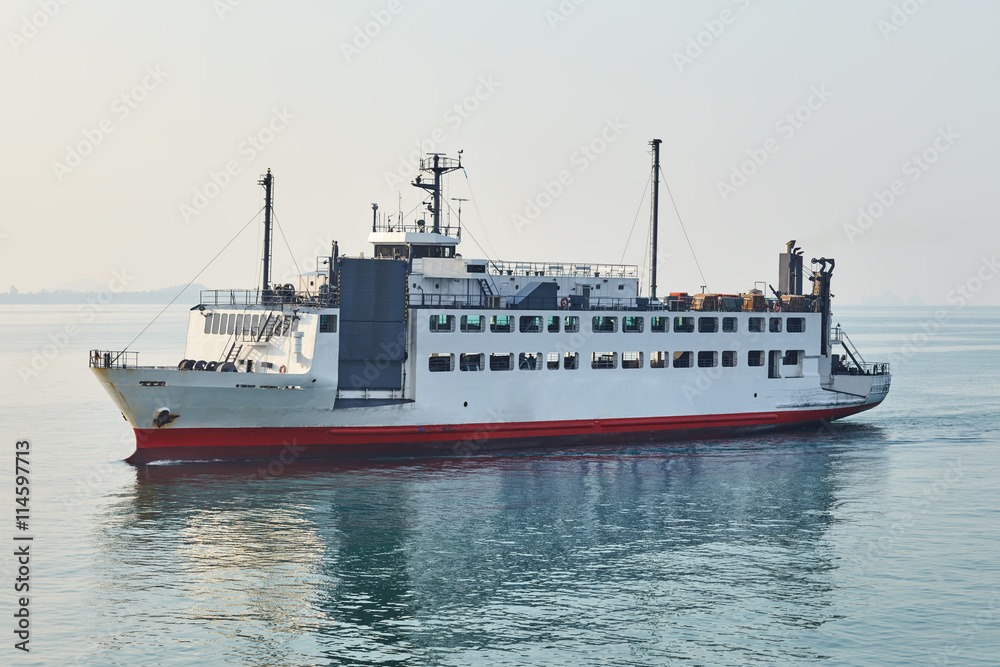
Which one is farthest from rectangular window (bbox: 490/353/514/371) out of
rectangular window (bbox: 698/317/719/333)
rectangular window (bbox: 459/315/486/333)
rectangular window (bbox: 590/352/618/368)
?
rectangular window (bbox: 698/317/719/333)

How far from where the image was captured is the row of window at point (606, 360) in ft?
141

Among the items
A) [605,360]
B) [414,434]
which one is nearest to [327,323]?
[414,434]

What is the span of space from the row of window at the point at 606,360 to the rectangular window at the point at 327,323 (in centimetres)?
448

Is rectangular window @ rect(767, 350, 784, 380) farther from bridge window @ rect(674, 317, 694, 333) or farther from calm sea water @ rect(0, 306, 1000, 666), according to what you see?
calm sea water @ rect(0, 306, 1000, 666)

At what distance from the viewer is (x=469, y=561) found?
27.4 metres

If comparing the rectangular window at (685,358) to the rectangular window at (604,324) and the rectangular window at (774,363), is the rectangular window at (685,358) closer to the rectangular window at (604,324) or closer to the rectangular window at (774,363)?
the rectangular window at (604,324)

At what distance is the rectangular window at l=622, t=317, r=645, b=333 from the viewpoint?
154ft

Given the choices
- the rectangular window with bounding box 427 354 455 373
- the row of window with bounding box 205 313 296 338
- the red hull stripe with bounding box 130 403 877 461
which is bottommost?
the red hull stripe with bounding box 130 403 877 461

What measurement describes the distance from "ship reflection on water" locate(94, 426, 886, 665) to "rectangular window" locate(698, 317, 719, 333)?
10.1 m

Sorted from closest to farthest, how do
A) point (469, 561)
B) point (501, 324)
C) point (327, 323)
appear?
point (469, 561) → point (327, 323) → point (501, 324)

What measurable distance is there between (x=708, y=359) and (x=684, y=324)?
2351 mm

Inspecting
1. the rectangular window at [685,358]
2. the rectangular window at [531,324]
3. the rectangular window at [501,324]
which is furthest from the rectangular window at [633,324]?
the rectangular window at [501,324]

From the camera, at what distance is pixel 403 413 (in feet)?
136

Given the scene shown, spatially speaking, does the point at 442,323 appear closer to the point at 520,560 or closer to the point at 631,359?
the point at 631,359
